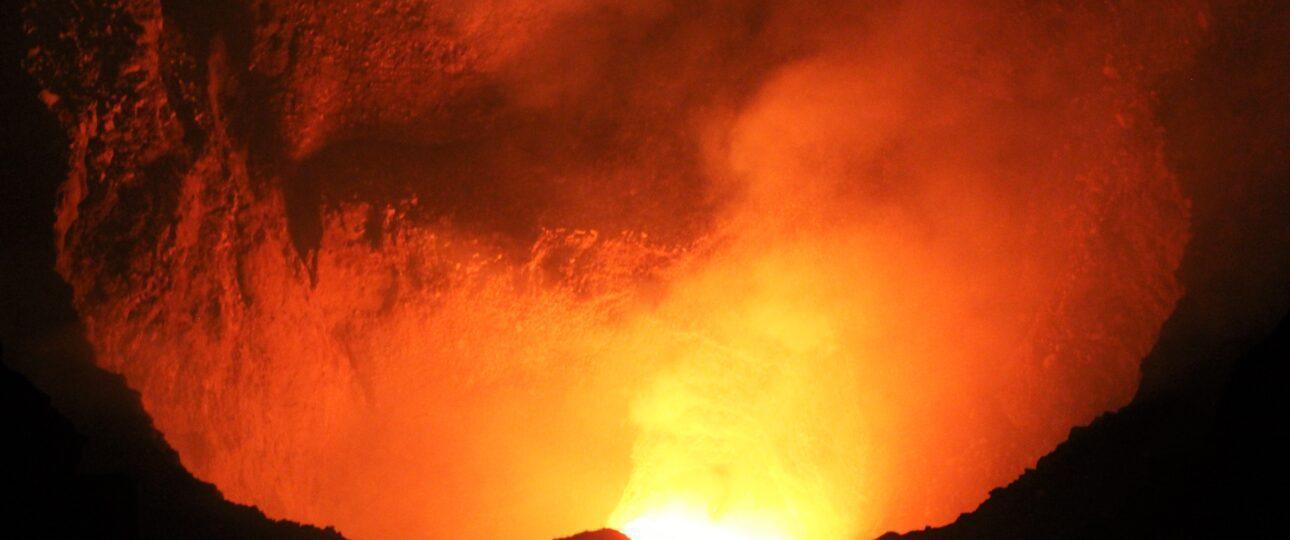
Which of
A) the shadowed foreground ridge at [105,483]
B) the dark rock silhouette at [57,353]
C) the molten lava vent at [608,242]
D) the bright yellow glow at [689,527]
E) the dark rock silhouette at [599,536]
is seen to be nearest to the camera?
the shadowed foreground ridge at [105,483]

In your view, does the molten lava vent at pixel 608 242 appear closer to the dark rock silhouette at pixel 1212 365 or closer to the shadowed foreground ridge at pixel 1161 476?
the dark rock silhouette at pixel 1212 365

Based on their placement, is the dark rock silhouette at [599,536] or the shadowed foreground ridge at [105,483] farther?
the dark rock silhouette at [599,536]

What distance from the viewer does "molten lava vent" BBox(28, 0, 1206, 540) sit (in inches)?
164

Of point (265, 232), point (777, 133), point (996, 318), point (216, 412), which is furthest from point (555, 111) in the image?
point (996, 318)

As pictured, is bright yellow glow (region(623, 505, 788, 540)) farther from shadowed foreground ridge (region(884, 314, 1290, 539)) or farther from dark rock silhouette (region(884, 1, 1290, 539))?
dark rock silhouette (region(884, 1, 1290, 539))

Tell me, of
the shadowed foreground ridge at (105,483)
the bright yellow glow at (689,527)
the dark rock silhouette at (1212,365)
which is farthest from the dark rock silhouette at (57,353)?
the bright yellow glow at (689,527)

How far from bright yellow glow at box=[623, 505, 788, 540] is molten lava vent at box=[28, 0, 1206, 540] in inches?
10.1

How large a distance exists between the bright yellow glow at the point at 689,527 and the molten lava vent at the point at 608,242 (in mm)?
256

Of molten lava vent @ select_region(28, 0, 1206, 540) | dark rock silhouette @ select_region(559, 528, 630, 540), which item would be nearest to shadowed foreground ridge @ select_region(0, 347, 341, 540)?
molten lava vent @ select_region(28, 0, 1206, 540)

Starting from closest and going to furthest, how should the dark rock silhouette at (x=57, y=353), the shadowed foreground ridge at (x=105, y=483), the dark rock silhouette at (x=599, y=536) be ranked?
the shadowed foreground ridge at (x=105, y=483) → the dark rock silhouette at (x=57, y=353) → the dark rock silhouette at (x=599, y=536)

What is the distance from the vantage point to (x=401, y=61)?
4.84 m

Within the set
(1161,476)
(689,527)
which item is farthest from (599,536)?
(689,527)

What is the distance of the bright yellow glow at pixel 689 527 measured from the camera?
7324mm

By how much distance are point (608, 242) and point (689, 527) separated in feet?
9.28
